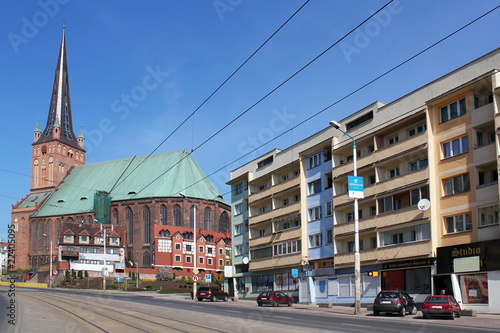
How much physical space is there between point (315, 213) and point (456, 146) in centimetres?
1737

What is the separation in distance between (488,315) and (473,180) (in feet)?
26.2

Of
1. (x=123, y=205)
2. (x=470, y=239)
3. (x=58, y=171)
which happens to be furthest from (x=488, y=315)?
(x=58, y=171)

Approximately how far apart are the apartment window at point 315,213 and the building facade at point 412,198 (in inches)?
3.8

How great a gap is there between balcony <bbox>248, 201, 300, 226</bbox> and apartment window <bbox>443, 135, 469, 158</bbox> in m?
18.6

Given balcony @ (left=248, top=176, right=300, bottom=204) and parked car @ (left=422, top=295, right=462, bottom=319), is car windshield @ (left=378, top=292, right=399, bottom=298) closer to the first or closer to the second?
parked car @ (left=422, top=295, right=462, bottom=319)

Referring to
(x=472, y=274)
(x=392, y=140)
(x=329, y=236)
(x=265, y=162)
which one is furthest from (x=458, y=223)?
(x=265, y=162)

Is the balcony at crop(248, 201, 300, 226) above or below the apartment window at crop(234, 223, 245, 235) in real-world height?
above

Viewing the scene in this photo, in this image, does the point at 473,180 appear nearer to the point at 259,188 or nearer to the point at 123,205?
the point at 259,188

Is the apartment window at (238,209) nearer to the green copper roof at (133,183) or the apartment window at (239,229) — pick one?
the apartment window at (239,229)

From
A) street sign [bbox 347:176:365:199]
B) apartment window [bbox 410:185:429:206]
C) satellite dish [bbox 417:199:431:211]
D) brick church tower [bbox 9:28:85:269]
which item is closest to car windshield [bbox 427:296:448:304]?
street sign [bbox 347:176:365:199]

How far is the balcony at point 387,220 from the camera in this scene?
3847 centimetres

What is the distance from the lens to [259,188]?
63.3 metres

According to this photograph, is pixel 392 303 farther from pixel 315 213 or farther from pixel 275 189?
pixel 275 189

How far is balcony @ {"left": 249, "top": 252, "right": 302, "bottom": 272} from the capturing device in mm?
52906
